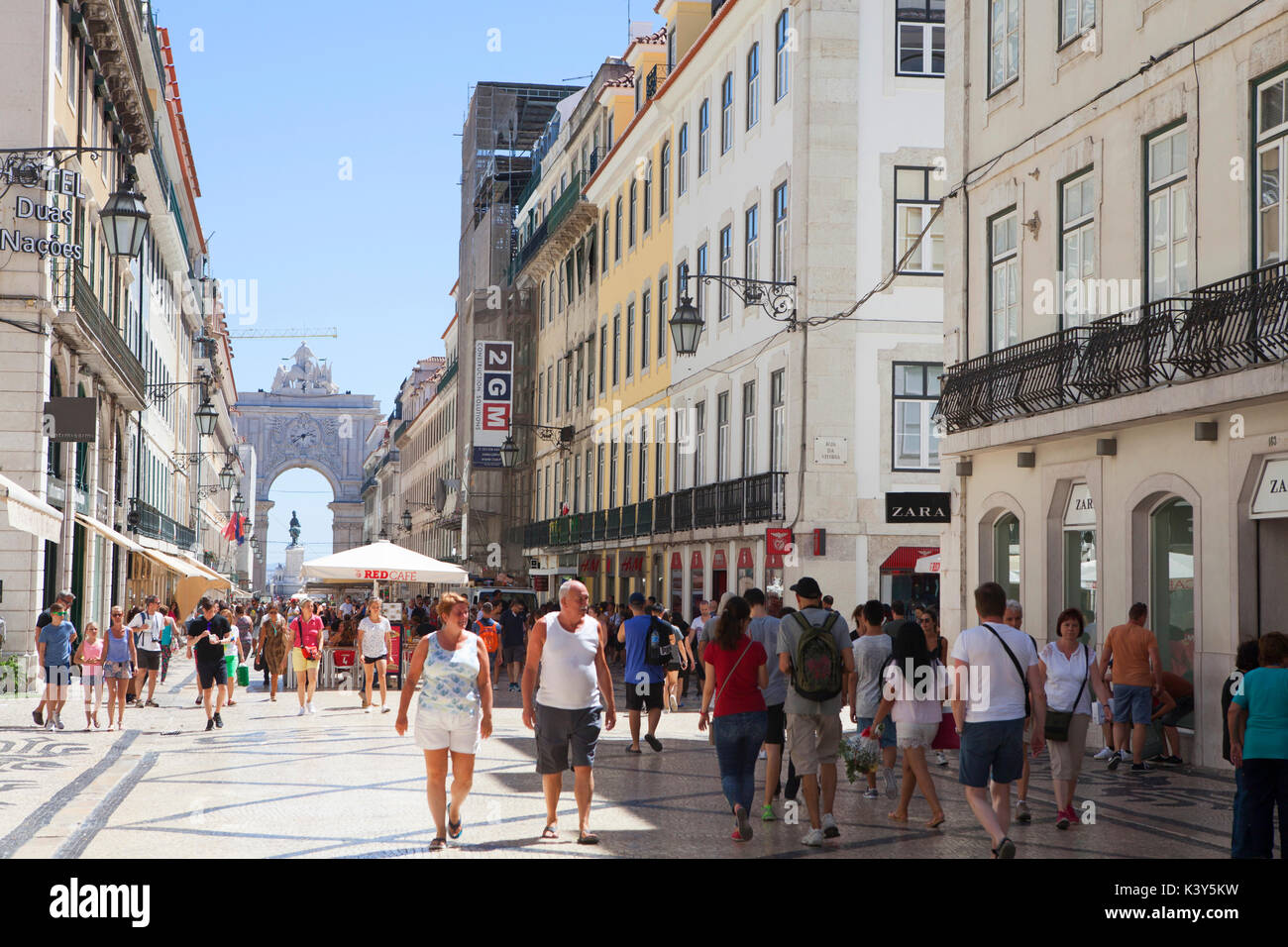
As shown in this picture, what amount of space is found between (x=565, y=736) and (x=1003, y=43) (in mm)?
13058

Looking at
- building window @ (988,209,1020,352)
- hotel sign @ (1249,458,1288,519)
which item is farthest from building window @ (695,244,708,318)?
hotel sign @ (1249,458,1288,519)

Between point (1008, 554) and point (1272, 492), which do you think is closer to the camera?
point (1272, 492)

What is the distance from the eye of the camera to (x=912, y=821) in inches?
455

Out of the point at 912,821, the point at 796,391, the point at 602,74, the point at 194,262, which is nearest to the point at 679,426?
the point at 796,391

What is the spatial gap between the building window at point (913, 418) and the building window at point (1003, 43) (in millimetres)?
7726

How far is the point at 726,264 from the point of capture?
32.5 m

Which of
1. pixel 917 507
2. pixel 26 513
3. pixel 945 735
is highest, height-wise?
pixel 917 507

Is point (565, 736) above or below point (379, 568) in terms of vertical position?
below

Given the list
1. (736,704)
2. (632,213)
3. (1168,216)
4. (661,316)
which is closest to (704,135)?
(661,316)

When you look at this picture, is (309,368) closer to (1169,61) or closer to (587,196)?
(587,196)

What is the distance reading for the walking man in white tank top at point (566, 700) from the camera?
10.3 m

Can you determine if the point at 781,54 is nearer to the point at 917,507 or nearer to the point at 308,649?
the point at 917,507

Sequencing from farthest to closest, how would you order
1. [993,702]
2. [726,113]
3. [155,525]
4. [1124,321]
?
[155,525] → [726,113] → [1124,321] → [993,702]
